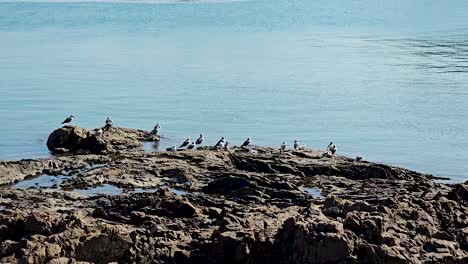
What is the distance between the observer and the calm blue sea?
101 feet

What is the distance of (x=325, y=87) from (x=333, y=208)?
95.5ft

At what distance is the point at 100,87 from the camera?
141 ft

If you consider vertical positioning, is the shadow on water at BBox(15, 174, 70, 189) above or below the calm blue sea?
→ below

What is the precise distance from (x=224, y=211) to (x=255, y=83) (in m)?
28.9

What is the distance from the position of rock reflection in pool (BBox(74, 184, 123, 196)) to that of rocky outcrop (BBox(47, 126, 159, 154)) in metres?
4.93

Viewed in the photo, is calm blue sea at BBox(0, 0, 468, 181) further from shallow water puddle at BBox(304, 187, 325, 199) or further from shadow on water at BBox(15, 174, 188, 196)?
shallow water puddle at BBox(304, 187, 325, 199)

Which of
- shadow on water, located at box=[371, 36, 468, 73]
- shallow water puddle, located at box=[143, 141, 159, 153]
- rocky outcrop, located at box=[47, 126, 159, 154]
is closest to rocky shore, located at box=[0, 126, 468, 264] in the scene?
rocky outcrop, located at box=[47, 126, 159, 154]

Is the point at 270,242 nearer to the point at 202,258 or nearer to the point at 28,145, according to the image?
the point at 202,258

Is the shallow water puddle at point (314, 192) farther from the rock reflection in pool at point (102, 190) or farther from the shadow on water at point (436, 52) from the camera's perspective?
the shadow on water at point (436, 52)

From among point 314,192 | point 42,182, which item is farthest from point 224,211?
point 42,182

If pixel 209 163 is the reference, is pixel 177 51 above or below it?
above

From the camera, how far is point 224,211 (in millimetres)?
15820

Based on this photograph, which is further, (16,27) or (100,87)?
(16,27)

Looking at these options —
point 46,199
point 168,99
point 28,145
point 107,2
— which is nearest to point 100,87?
point 168,99
